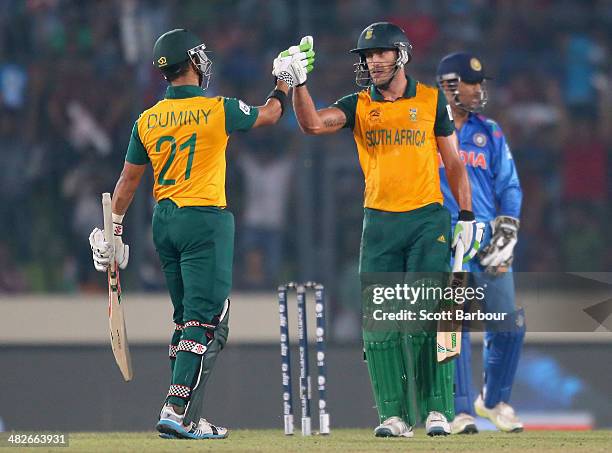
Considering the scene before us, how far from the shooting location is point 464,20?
11.3 meters

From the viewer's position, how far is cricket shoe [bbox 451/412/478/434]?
752 centimetres

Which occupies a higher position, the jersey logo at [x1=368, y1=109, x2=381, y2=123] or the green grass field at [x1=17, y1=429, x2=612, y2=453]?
the jersey logo at [x1=368, y1=109, x2=381, y2=123]

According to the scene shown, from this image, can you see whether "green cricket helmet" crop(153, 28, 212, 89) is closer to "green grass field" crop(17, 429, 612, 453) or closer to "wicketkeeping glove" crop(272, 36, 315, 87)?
"wicketkeeping glove" crop(272, 36, 315, 87)

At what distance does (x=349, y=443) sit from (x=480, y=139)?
207 centimetres

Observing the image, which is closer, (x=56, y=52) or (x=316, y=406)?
(x=316, y=406)

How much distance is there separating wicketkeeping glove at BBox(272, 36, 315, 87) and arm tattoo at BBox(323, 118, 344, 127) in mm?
210

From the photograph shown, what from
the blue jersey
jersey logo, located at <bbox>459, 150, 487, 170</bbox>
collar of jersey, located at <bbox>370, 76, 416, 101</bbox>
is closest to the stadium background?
the blue jersey

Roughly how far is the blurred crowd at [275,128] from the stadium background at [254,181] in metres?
0.01

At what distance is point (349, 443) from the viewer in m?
6.60

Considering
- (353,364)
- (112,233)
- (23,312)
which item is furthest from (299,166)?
(112,233)

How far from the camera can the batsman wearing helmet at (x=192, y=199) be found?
6645 millimetres

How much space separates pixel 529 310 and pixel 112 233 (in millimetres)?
3971

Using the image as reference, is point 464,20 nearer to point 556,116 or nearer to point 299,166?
point 556,116

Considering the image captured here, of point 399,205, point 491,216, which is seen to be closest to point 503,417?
point 491,216
